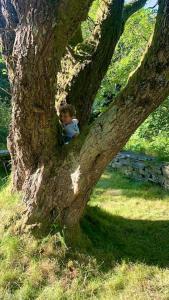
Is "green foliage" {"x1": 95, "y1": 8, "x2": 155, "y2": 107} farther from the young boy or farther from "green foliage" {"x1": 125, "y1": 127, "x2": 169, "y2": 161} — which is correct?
the young boy

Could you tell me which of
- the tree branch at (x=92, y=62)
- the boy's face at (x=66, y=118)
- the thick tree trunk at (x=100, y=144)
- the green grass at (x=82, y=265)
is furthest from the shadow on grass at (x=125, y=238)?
the tree branch at (x=92, y=62)

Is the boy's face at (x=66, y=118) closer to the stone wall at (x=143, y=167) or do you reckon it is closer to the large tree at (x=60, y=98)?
the large tree at (x=60, y=98)

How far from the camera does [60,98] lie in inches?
237

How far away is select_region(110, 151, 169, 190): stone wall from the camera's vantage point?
9.21 metres

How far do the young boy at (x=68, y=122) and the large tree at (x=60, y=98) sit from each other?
0.19 meters

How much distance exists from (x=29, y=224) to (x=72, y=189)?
2.40 ft

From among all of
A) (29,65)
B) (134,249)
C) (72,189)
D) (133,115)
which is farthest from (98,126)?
(134,249)

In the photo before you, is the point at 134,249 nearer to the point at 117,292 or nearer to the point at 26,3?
the point at 117,292

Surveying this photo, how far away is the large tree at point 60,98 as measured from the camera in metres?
4.16

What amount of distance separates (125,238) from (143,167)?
4002 mm

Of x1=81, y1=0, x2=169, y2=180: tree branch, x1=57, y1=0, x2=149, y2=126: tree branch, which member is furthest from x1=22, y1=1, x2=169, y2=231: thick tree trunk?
x1=57, y1=0, x2=149, y2=126: tree branch

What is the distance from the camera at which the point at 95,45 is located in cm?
590

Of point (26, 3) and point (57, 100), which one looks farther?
point (57, 100)

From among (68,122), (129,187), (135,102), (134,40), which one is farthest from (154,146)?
(135,102)
